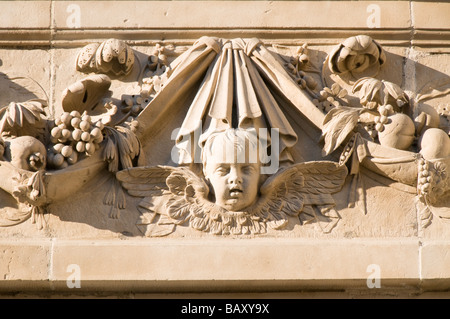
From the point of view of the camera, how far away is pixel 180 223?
452 centimetres

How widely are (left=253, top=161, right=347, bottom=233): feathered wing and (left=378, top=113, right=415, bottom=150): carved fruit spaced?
23 centimetres

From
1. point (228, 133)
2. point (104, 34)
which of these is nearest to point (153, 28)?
point (104, 34)

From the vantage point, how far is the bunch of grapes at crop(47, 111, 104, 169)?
4500mm

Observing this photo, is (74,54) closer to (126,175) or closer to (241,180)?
(126,175)

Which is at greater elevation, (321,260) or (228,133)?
(228,133)

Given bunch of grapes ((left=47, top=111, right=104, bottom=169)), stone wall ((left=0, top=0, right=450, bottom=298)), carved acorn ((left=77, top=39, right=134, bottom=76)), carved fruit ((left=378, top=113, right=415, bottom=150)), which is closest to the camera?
stone wall ((left=0, top=0, right=450, bottom=298))

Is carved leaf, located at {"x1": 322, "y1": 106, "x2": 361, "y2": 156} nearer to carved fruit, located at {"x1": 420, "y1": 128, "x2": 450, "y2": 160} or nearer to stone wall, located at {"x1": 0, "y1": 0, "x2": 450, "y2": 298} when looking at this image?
stone wall, located at {"x1": 0, "y1": 0, "x2": 450, "y2": 298}

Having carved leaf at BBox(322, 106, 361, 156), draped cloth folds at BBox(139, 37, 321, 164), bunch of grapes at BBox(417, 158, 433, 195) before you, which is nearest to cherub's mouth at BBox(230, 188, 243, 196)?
draped cloth folds at BBox(139, 37, 321, 164)

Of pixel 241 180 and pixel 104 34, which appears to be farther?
pixel 104 34

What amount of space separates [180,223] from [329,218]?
65 centimetres

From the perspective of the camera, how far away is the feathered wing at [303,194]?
4531mm

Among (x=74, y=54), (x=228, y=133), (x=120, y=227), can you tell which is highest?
(x=74, y=54)

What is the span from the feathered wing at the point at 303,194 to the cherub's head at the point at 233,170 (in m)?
0.07

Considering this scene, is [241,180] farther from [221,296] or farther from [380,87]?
[380,87]
